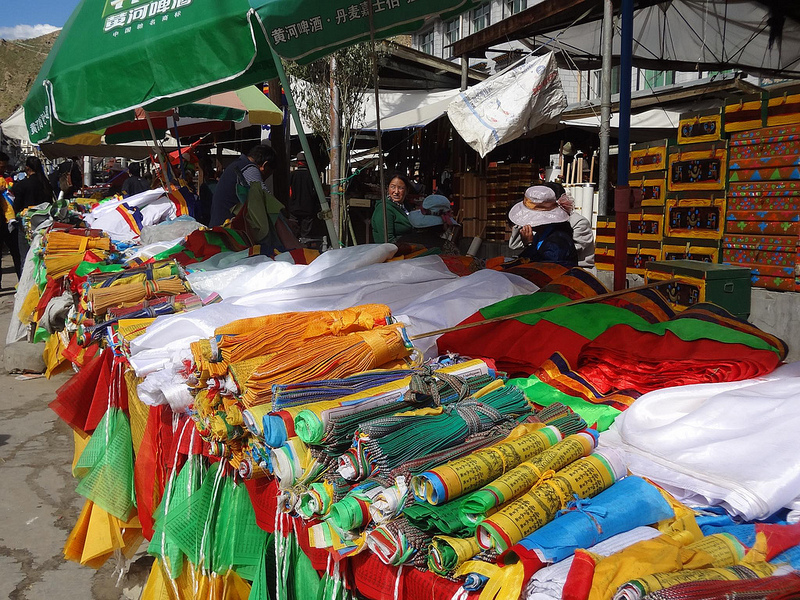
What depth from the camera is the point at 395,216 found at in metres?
5.75

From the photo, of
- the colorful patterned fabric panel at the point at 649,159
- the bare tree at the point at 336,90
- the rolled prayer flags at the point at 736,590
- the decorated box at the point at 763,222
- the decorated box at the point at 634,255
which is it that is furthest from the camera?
the bare tree at the point at 336,90

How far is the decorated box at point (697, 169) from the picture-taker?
5234 mm

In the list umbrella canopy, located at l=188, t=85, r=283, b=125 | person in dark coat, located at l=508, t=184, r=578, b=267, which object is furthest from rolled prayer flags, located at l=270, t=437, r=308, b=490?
Answer: umbrella canopy, located at l=188, t=85, r=283, b=125

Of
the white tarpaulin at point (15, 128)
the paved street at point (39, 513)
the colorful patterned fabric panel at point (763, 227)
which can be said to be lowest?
the paved street at point (39, 513)

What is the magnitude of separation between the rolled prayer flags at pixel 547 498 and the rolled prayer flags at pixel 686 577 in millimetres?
217

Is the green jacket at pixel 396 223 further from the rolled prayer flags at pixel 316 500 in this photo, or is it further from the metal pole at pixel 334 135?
the rolled prayer flags at pixel 316 500

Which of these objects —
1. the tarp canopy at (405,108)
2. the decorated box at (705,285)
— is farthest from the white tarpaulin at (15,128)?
the decorated box at (705,285)

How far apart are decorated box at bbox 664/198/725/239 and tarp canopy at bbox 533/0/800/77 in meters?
5.41

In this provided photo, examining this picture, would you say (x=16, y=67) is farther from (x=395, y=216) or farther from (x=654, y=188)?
(x=654, y=188)

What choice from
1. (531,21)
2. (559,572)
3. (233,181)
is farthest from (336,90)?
(559,572)

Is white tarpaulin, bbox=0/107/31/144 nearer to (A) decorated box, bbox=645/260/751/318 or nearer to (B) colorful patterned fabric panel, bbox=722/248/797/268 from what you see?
(B) colorful patterned fabric panel, bbox=722/248/797/268

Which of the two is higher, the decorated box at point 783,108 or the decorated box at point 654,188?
the decorated box at point 783,108

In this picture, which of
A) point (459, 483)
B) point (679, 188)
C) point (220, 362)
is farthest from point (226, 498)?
point (679, 188)

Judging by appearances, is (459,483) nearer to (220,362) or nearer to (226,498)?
(220,362)
